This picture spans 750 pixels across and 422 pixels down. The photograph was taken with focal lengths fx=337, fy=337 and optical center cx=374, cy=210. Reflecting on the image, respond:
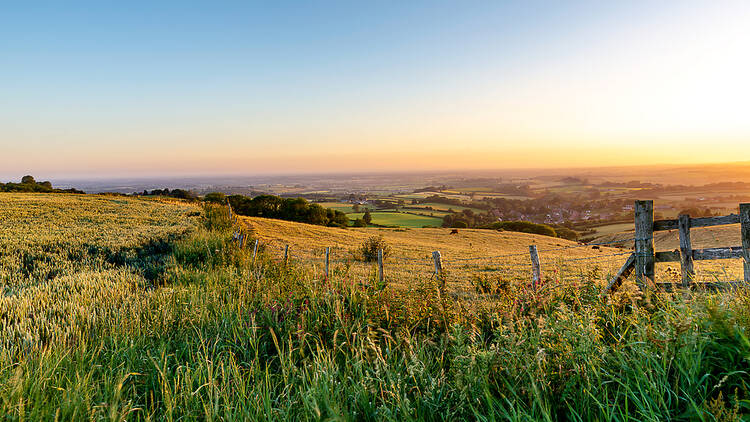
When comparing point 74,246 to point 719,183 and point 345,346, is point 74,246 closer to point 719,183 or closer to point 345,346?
point 345,346

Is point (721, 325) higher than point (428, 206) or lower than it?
higher

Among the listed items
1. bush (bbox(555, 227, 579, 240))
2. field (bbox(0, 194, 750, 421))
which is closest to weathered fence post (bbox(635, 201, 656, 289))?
field (bbox(0, 194, 750, 421))

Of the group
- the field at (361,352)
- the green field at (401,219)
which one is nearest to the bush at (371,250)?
the field at (361,352)

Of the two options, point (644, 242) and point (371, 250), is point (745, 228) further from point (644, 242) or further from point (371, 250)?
point (371, 250)

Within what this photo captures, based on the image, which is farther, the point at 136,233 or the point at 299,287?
the point at 136,233

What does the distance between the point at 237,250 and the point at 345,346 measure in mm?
7523

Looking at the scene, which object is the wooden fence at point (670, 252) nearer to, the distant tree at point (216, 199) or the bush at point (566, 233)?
the distant tree at point (216, 199)

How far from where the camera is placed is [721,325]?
236 cm

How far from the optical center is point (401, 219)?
6419 cm

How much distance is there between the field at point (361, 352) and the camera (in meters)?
2.22

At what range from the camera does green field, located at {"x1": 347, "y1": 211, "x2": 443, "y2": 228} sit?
192 feet

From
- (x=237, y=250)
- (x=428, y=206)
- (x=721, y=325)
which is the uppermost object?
(x=721, y=325)

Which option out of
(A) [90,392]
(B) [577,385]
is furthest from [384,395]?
(A) [90,392]

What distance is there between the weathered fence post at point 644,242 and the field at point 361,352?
4.91ft
